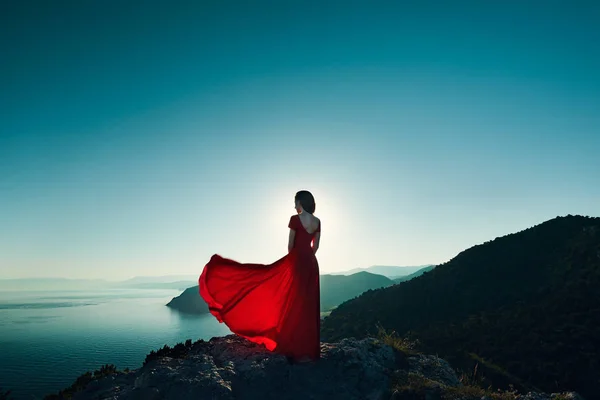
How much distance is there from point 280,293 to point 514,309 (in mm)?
42231

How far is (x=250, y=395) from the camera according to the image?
547 centimetres

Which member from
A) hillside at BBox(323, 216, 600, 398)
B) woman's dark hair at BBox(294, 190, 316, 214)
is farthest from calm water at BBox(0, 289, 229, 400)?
woman's dark hair at BBox(294, 190, 316, 214)

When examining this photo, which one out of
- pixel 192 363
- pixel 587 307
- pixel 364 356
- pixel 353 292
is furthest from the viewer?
pixel 353 292

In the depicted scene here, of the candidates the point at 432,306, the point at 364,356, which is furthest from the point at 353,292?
the point at 364,356

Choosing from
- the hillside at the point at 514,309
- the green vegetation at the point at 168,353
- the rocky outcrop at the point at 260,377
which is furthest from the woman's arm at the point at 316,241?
the hillside at the point at 514,309

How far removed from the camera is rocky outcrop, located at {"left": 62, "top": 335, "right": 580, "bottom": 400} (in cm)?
546

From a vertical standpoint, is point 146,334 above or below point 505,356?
below

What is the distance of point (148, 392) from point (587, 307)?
140 ft

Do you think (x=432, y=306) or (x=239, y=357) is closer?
(x=239, y=357)

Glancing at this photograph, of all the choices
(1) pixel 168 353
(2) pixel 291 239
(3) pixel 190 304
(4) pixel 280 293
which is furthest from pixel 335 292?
(2) pixel 291 239

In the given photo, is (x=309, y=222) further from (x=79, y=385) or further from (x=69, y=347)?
(x=69, y=347)

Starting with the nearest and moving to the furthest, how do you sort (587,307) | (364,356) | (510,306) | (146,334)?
1. (364,356)
2. (587,307)
3. (510,306)
4. (146,334)

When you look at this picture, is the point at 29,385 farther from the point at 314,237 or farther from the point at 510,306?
the point at 510,306

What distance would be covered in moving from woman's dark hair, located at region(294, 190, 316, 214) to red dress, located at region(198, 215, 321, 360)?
0.83 feet
